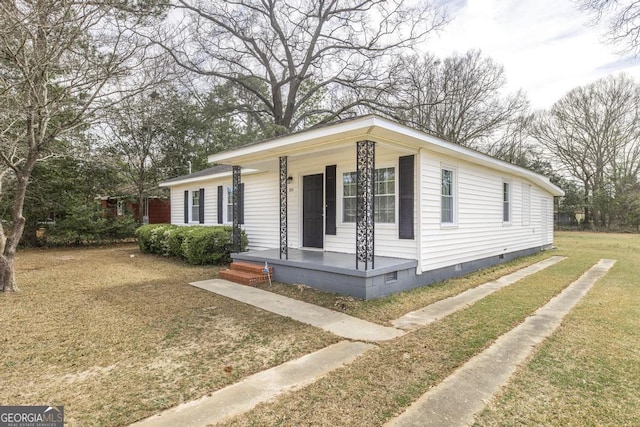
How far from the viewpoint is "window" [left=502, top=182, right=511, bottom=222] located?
33.1ft

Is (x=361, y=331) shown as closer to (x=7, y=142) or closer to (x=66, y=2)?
(x=66, y=2)

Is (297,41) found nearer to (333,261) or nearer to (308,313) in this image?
(333,261)

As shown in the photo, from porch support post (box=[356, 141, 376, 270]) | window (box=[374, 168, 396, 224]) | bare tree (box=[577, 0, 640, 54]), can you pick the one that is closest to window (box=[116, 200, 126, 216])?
window (box=[374, 168, 396, 224])

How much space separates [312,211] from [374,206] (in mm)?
2209

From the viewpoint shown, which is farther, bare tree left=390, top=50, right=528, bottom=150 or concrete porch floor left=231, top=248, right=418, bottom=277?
bare tree left=390, top=50, right=528, bottom=150

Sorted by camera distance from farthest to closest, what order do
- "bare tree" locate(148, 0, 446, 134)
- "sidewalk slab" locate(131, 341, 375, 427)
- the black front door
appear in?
"bare tree" locate(148, 0, 446, 134) → the black front door → "sidewalk slab" locate(131, 341, 375, 427)

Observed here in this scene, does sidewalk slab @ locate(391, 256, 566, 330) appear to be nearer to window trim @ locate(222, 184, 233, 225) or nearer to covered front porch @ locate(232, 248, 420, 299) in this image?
covered front porch @ locate(232, 248, 420, 299)

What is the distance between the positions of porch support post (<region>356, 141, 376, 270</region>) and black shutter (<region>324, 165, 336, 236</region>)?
6.52 ft

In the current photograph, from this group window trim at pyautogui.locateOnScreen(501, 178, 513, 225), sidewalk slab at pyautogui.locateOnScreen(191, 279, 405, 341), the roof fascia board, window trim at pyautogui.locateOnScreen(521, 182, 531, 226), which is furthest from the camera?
window trim at pyautogui.locateOnScreen(521, 182, 531, 226)

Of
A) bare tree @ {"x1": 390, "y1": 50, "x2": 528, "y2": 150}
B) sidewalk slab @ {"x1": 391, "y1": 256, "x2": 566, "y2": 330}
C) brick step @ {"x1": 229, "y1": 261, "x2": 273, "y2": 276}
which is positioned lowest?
sidewalk slab @ {"x1": 391, "y1": 256, "x2": 566, "y2": 330}

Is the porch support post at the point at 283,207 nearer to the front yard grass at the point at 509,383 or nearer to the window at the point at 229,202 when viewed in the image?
the front yard grass at the point at 509,383

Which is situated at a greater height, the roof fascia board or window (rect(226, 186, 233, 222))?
the roof fascia board

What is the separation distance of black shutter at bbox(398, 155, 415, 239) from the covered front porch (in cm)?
60

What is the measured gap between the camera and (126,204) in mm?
18906
